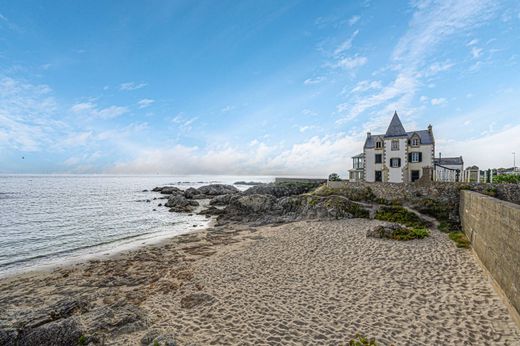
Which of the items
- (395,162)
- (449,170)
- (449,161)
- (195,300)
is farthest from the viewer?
(449,161)

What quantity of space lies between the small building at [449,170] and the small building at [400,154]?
204 cm

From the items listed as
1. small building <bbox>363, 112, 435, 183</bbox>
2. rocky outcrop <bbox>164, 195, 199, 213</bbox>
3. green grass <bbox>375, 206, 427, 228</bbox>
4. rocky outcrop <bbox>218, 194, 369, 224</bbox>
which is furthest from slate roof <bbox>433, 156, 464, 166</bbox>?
rocky outcrop <bbox>164, 195, 199, 213</bbox>

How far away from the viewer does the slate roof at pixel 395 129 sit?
37125 mm

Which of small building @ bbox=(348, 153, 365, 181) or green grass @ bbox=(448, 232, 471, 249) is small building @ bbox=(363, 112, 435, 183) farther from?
green grass @ bbox=(448, 232, 471, 249)

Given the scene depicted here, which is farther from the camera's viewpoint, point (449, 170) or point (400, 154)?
point (449, 170)

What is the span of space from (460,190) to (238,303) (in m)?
22.6

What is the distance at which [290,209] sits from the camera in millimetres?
28391

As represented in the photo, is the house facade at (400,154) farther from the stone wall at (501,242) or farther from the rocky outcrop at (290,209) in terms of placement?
the stone wall at (501,242)

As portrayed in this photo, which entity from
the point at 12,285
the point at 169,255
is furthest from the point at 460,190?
the point at 12,285

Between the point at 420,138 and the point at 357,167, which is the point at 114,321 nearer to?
the point at 420,138

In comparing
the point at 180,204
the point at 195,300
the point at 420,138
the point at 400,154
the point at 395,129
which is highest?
the point at 395,129

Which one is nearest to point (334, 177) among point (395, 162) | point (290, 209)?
point (395, 162)

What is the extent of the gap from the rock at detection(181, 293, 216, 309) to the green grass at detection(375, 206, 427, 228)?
17002mm

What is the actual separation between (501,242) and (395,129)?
3156 centimetres
